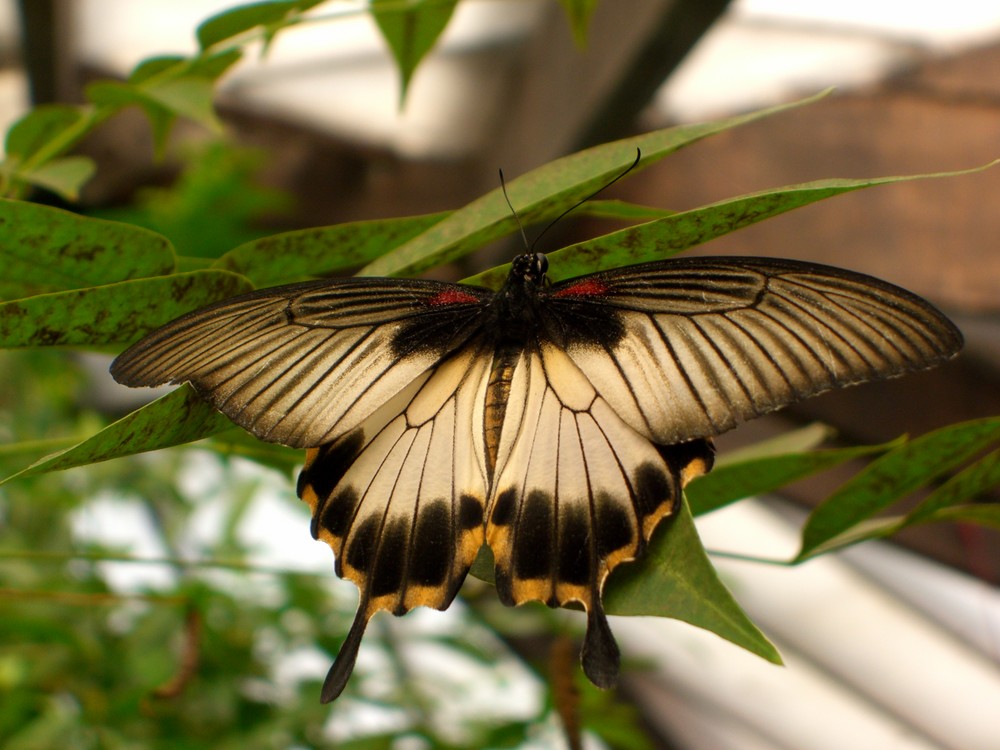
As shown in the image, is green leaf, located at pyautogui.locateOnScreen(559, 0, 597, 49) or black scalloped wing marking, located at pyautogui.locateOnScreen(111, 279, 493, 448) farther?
green leaf, located at pyautogui.locateOnScreen(559, 0, 597, 49)

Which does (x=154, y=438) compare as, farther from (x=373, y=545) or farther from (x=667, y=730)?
(x=667, y=730)

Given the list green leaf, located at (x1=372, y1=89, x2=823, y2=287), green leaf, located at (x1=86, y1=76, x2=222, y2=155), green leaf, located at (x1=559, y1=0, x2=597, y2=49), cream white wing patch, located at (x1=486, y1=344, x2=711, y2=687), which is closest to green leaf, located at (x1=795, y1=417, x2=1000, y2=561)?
cream white wing patch, located at (x1=486, y1=344, x2=711, y2=687)

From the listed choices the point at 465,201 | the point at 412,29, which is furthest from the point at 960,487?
the point at 465,201

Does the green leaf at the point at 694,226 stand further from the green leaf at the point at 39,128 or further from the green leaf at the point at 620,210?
the green leaf at the point at 39,128

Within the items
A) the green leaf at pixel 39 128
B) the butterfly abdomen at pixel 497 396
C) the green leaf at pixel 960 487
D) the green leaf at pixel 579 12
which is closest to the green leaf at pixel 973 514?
the green leaf at pixel 960 487

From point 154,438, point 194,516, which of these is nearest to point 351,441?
point 154,438

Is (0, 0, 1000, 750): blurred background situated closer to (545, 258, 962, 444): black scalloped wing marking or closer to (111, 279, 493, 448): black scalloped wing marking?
(111, 279, 493, 448): black scalloped wing marking
